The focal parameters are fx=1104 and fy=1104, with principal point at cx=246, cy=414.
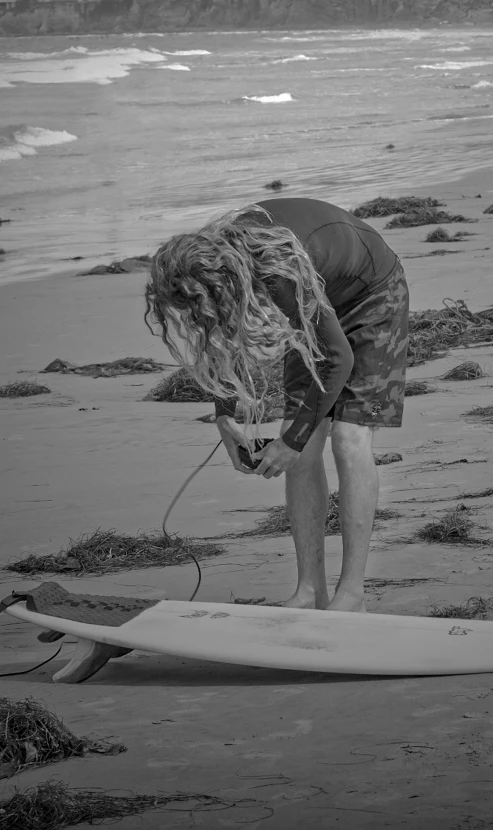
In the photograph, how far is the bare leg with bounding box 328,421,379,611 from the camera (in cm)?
364

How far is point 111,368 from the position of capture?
7.85 m

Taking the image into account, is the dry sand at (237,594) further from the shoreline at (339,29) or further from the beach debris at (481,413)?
the shoreline at (339,29)

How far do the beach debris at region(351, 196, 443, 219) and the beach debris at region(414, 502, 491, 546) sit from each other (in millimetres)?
9455

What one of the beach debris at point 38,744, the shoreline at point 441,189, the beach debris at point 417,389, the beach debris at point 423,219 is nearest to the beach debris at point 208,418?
the beach debris at point 417,389

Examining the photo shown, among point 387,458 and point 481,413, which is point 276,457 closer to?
point 387,458

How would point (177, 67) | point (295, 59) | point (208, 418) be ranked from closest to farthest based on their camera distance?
point (208, 418)
point (177, 67)
point (295, 59)

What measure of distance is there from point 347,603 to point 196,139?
81.1 ft

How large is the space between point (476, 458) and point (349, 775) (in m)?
3.13

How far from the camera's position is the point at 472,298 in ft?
29.5

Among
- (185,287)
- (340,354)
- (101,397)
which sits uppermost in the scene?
(185,287)

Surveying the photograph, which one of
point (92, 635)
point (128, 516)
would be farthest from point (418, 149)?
point (92, 635)

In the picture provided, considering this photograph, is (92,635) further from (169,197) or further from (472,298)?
(169,197)

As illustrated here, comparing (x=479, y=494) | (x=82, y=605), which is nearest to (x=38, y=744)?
(x=82, y=605)

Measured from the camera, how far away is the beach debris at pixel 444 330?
24.9 ft
